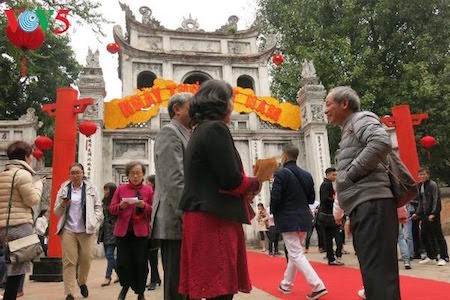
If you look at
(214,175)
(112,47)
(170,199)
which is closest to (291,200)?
(170,199)

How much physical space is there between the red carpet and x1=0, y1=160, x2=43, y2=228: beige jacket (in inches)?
113

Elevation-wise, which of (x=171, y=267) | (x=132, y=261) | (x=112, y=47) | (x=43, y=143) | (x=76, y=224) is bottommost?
(x=132, y=261)

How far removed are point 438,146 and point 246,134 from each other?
7.38 meters

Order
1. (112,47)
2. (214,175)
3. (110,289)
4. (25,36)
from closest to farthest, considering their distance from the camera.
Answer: (214,175)
(110,289)
(25,36)
(112,47)

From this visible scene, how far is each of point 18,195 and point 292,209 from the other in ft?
9.75

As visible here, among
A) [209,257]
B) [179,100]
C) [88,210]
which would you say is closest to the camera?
[209,257]

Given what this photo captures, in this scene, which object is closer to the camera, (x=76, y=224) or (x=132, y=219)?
(x=132, y=219)

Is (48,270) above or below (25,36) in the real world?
below

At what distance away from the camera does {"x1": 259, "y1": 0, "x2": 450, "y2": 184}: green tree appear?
1524 centimetres

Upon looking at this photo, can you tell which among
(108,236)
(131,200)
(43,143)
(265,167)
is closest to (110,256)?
(108,236)

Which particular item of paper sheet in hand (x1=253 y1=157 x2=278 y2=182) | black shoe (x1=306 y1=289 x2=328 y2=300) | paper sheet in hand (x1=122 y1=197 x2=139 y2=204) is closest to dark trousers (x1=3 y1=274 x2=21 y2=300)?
paper sheet in hand (x1=122 y1=197 x2=139 y2=204)

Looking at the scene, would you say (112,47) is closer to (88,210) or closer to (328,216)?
(328,216)

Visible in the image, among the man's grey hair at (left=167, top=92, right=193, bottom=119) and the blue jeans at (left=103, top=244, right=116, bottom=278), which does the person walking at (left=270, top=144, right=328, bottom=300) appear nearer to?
the man's grey hair at (left=167, top=92, right=193, bottom=119)

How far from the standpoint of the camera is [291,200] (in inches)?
201
